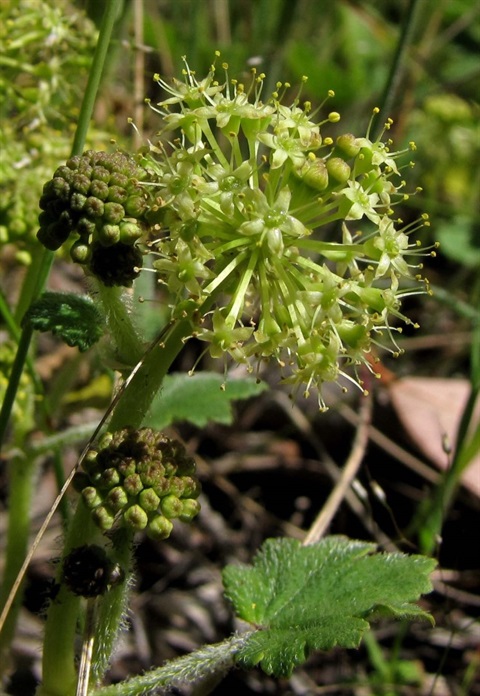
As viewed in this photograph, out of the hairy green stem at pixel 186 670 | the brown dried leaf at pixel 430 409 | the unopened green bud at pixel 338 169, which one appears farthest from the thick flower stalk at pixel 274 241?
the brown dried leaf at pixel 430 409

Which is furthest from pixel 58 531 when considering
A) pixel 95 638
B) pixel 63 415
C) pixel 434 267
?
pixel 434 267

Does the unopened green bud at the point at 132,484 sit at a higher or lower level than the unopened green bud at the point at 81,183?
lower

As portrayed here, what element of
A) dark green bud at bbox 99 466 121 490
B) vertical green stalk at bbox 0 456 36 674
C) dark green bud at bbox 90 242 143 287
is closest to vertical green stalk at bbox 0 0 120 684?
vertical green stalk at bbox 0 456 36 674

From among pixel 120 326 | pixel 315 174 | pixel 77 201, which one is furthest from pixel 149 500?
pixel 315 174

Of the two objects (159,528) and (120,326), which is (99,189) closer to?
(120,326)

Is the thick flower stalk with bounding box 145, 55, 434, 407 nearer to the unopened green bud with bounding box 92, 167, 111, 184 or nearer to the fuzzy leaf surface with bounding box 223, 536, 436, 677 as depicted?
the unopened green bud with bounding box 92, 167, 111, 184

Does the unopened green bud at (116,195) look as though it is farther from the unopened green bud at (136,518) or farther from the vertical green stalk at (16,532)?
the vertical green stalk at (16,532)
